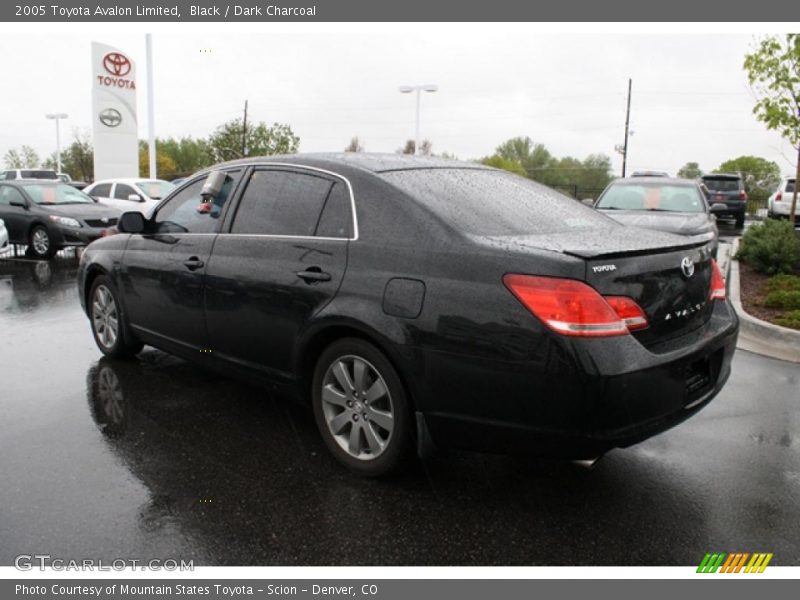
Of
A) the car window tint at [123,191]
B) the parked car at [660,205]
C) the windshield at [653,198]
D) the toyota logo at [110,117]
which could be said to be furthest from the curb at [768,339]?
the toyota logo at [110,117]

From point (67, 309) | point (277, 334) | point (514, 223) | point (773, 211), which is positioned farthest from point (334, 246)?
point (773, 211)

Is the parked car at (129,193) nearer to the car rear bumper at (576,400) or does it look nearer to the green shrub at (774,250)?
the green shrub at (774,250)

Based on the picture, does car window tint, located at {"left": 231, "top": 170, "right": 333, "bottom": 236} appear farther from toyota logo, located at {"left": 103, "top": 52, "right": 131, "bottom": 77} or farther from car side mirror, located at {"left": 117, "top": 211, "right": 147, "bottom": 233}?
toyota logo, located at {"left": 103, "top": 52, "right": 131, "bottom": 77}

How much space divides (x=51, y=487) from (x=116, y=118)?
30.9 meters

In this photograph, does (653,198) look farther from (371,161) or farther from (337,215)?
(337,215)

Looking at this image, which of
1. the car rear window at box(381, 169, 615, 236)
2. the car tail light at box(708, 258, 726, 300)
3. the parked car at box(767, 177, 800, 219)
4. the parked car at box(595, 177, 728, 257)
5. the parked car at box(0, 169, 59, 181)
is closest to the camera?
the car rear window at box(381, 169, 615, 236)

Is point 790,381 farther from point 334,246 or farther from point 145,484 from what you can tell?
point 145,484

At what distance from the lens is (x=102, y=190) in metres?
17.3

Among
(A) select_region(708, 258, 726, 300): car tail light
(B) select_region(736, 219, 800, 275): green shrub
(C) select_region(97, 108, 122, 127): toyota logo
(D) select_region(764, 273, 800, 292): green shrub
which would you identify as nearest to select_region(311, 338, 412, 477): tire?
(A) select_region(708, 258, 726, 300): car tail light

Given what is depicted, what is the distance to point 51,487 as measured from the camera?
3.46 m

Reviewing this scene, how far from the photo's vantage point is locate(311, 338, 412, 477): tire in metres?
3.34

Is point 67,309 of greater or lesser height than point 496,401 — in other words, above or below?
below

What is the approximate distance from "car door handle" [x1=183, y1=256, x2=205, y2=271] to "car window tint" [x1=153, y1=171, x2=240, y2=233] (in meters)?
0.21

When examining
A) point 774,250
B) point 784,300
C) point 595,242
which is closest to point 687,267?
point 595,242
